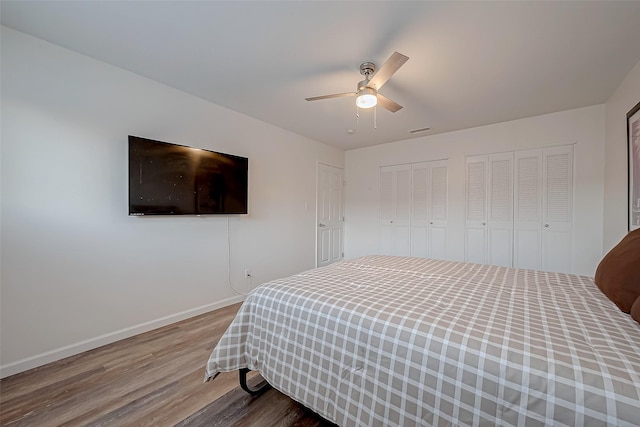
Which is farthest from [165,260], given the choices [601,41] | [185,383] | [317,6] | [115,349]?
[601,41]

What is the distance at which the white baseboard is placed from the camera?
178cm

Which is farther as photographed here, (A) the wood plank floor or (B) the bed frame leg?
(B) the bed frame leg

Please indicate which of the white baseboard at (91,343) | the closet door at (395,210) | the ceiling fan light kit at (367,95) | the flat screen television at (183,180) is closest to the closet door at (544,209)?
the closet door at (395,210)

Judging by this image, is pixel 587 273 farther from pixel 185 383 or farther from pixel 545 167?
pixel 185 383

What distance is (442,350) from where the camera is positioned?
0.95m

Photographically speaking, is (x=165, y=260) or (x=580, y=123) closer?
(x=165, y=260)

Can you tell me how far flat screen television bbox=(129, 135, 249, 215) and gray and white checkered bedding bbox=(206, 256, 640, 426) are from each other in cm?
148

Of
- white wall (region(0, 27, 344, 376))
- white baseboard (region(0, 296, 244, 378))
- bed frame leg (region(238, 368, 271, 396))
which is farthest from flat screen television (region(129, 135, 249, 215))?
bed frame leg (region(238, 368, 271, 396))

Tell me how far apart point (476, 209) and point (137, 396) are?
13.7ft

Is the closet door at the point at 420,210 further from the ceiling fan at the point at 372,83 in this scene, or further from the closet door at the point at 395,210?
the ceiling fan at the point at 372,83

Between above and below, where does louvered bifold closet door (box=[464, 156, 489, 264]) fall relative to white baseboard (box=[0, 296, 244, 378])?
above

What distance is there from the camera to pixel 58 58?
1.92 m

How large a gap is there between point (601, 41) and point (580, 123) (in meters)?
1.62

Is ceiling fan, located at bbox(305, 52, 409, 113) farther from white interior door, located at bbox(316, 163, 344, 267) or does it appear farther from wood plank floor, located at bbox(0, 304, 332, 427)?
white interior door, located at bbox(316, 163, 344, 267)
